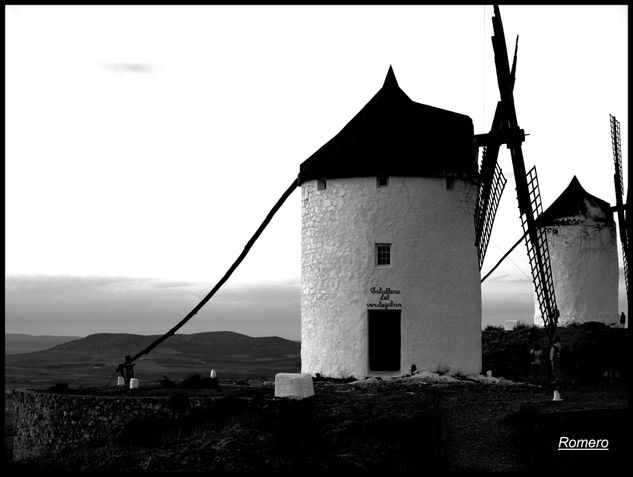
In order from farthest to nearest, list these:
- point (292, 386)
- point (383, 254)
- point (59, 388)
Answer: point (383, 254), point (59, 388), point (292, 386)

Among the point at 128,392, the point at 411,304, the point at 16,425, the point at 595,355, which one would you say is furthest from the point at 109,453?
the point at 595,355

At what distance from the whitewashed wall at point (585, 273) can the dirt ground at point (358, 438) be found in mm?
18805

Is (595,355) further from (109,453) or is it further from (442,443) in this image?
(109,453)

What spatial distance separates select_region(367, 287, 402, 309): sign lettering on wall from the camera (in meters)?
22.8

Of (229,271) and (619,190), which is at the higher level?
(619,190)

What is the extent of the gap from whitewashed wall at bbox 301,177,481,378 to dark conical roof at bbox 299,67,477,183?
30cm

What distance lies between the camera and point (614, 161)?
34.8 metres

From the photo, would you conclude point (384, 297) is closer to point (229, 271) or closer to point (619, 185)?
point (229, 271)

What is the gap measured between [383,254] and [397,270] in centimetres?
54

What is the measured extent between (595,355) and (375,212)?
1114 centimetres

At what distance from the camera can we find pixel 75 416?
61.9 ft

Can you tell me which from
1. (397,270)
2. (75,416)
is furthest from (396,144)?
(75,416)

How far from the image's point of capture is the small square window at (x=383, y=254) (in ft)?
75.5

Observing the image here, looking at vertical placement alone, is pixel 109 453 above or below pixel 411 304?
below
